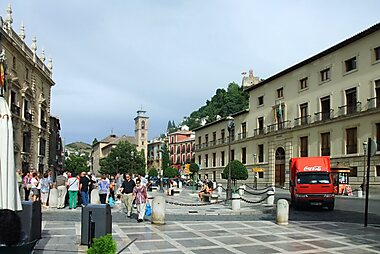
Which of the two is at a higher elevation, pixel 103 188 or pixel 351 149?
pixel 351 149

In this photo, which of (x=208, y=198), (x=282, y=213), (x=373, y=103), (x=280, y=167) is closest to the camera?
(x=282, y=213)

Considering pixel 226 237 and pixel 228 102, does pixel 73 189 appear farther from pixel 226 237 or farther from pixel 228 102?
pixel 228 102

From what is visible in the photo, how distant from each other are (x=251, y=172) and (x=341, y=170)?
18973mm

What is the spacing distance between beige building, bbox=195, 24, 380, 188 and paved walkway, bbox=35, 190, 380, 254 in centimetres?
2059

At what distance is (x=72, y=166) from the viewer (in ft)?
271

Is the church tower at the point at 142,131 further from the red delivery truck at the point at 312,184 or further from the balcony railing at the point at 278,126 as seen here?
the red delivery truck at the point at 312,184

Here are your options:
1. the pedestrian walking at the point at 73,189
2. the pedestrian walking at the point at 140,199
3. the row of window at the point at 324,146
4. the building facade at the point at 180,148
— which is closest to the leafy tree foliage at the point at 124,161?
the building facade at the point at 180,148

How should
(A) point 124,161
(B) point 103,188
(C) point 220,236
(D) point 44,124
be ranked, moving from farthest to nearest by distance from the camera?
(A) point 124,161, (D) point 44,124, (B) point 103,188, (C) point 220,236

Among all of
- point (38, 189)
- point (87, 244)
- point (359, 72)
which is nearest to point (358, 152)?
point (359, 72)

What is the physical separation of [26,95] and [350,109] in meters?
30.2

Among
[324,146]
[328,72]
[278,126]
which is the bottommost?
[324,146]

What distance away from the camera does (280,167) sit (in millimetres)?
45500

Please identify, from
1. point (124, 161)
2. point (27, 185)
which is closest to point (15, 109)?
point (27, 185)

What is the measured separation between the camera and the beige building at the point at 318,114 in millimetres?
33000
